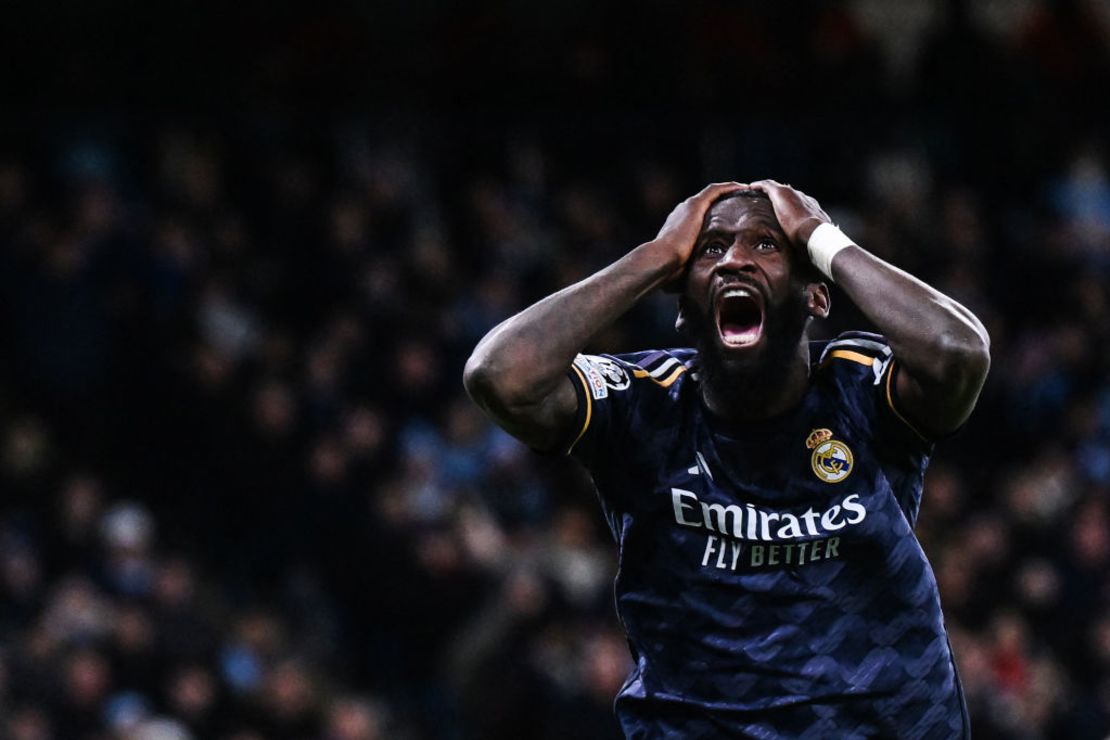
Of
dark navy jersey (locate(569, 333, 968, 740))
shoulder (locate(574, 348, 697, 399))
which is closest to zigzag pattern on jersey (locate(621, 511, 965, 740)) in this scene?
dark navy jersey (locate(569, 333, 968, 740))

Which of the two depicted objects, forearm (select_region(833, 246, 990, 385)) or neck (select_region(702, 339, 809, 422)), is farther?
neck (select_region(702, 339, 809, 422))

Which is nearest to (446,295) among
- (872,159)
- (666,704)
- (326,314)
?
(326,314)

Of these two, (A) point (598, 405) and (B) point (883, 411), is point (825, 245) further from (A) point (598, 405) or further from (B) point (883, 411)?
(A) point (598, 405)

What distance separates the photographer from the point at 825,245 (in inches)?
180

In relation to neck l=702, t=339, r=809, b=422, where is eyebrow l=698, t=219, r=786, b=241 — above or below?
above

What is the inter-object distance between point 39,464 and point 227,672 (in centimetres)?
171

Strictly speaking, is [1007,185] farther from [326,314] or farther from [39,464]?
[39,464]

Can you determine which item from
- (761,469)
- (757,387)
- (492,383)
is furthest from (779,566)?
(492,383)

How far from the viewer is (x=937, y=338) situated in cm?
438

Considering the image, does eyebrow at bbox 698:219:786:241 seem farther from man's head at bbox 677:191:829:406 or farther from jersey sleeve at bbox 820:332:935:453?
jersey sleeve at bbox 820:332:935:453

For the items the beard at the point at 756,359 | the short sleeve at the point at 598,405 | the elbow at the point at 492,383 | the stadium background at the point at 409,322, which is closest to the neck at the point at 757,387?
the beard at the point at 756,359

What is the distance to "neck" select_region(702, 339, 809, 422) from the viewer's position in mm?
4668

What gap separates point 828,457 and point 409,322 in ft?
25.8

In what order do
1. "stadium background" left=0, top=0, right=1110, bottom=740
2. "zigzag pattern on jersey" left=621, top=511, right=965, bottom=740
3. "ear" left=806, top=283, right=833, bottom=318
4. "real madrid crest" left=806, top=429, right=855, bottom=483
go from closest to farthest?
"zigzag pattern on jersey" left=621, top=511, right=965, bottom=740, "real madrid crest" left=806, top=429, right=855, bottom=483, "ear" left=806, top=283, right=833, bottom=318, "stadium background" left=0, top=0, right=1110, bottom=740
